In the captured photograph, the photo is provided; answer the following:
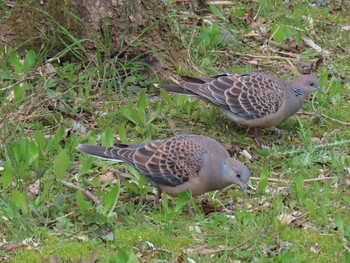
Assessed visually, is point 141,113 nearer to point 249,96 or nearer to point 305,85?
point 249,96

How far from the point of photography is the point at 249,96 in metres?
7.19

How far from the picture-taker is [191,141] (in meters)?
6.07

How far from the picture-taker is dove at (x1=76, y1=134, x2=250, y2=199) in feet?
19.2

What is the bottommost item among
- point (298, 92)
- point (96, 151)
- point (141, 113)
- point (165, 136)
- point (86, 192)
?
point (165, 136)

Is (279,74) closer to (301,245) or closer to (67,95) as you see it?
(67,95)

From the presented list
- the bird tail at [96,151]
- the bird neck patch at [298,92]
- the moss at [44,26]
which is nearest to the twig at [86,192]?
the bird tail at [96,151]

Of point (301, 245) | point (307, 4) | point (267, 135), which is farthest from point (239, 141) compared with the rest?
point (307, 4)

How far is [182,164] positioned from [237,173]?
1.32 ft

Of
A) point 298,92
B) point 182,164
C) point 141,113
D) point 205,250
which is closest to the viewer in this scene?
point 205,250

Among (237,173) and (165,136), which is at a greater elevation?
(237,173)

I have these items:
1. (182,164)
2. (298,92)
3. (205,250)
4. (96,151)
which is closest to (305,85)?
(298,92)

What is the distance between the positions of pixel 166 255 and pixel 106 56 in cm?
285

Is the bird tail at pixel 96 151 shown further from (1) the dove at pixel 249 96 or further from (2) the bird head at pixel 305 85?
(2) the bird head at pixel 305 85

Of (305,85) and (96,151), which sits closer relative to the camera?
(96,151)
